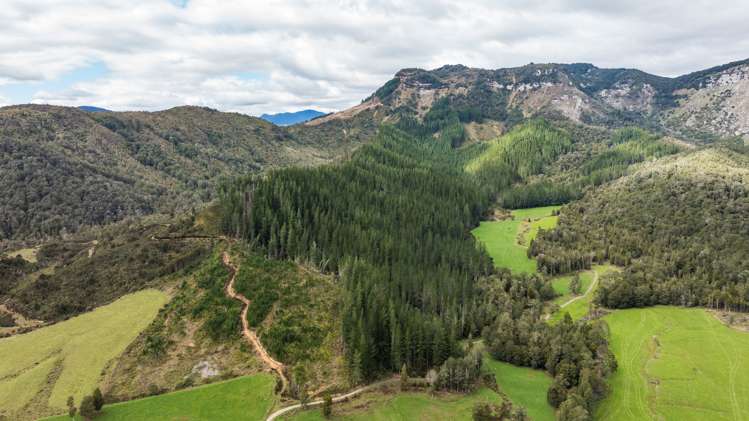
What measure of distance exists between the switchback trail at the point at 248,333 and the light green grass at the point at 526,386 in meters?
54.0

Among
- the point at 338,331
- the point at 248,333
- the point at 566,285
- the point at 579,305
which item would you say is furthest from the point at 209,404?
the point at 566,285

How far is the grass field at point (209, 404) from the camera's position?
89.6 metres

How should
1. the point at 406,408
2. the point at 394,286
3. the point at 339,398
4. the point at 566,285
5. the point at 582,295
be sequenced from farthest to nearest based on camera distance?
the point at 566,285
the point at 582,295
the point at 394,286
the point at 339,398
the point at 406,408

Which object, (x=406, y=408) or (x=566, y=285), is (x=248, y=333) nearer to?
(x=406, y=408)

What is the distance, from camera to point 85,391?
Answer: 94062 millimetres

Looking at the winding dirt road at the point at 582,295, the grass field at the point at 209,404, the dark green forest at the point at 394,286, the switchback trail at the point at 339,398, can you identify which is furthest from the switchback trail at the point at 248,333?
the winding dirt road at the point at 582,295

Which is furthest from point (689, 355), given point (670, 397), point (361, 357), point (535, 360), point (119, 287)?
point (119, 287)

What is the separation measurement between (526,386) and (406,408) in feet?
115

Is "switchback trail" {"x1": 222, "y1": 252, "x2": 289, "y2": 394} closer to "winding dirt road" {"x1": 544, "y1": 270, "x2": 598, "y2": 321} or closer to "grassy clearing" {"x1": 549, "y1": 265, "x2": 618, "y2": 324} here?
"grassy clearing" {"x1": 549, "y1": 265, "x2": 618, "y2": 324}

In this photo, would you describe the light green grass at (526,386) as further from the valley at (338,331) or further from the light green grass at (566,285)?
the light green grass at (566,285)

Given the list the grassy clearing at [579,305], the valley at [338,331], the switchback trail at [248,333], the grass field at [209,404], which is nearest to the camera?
the grass field at [209,404]

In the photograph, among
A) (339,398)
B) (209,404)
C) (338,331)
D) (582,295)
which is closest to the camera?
(209,404)

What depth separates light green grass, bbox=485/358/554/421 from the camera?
102250 mm

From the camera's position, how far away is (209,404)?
93.9 meters
